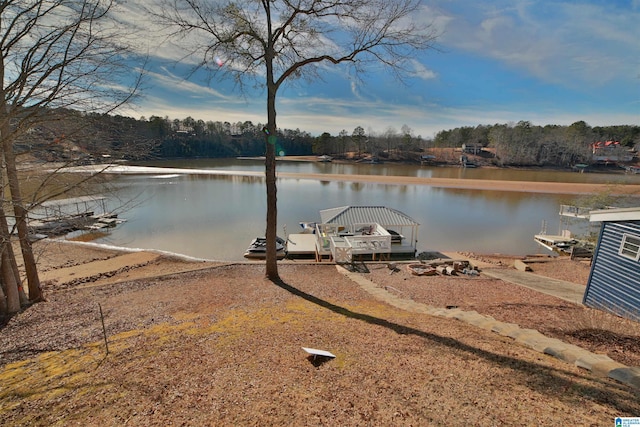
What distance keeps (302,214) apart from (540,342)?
22733 millimetres

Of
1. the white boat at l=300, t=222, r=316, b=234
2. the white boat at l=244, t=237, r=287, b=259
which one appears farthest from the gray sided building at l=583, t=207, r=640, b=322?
the white boat at l=300, t=222, r=316, b=234

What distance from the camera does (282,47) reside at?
8367 millimetres

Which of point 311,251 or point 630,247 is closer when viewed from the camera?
point 630,247

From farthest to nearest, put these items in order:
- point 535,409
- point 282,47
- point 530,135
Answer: point 530,135
point 282,47
point 535,409

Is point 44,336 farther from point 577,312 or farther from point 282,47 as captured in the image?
point 577,312

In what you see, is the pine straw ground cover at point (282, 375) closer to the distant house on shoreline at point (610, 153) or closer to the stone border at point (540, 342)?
the stone border at point (540, 342)

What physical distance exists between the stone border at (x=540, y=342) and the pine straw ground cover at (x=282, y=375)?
20 cm

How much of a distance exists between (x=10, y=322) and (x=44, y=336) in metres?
1.69

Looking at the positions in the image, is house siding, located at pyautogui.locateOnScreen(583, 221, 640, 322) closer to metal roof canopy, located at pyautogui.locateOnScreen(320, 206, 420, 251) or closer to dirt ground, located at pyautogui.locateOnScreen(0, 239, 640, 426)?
dirt ground, located at pyautogui.locateOnScreen(0, 239, 640, 426)

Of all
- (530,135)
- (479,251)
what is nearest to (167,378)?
(479,251)

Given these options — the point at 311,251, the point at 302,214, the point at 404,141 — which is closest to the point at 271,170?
the point at 311,251

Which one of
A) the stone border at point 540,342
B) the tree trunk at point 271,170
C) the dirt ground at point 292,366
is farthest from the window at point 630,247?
the tree trunk at point 271,170

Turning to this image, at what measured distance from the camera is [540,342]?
467 centimetres

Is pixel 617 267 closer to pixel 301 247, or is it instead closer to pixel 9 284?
pixel 301 247
